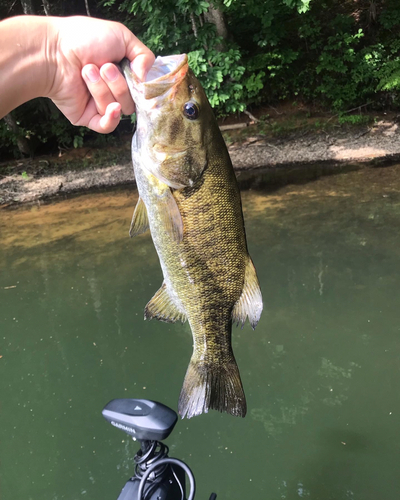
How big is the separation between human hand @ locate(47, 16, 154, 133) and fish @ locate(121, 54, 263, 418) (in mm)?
46

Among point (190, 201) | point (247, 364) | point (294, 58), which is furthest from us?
point (294, 58)

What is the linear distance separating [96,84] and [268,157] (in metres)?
7.59

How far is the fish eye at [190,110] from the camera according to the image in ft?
4.93

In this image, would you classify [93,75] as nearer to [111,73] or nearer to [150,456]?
[111,73]

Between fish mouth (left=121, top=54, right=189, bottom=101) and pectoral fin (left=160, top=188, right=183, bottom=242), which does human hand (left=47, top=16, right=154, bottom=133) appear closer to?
fish mouth (left=121, top=54, right=189, bottom=101)

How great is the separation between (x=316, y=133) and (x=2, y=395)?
783 cm

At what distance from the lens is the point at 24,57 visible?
4.68 feet

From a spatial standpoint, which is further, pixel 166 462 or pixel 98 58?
pixel 166 462

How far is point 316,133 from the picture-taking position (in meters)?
9.16

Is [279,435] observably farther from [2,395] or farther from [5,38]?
[5,38]

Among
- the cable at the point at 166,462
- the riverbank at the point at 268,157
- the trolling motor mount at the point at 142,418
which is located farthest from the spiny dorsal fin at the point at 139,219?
the riverbank at the point at 268,157

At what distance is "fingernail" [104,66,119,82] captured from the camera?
1.41 m

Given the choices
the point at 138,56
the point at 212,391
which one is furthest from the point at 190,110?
the point at 212,391

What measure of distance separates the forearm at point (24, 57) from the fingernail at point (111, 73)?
0.23 meters
